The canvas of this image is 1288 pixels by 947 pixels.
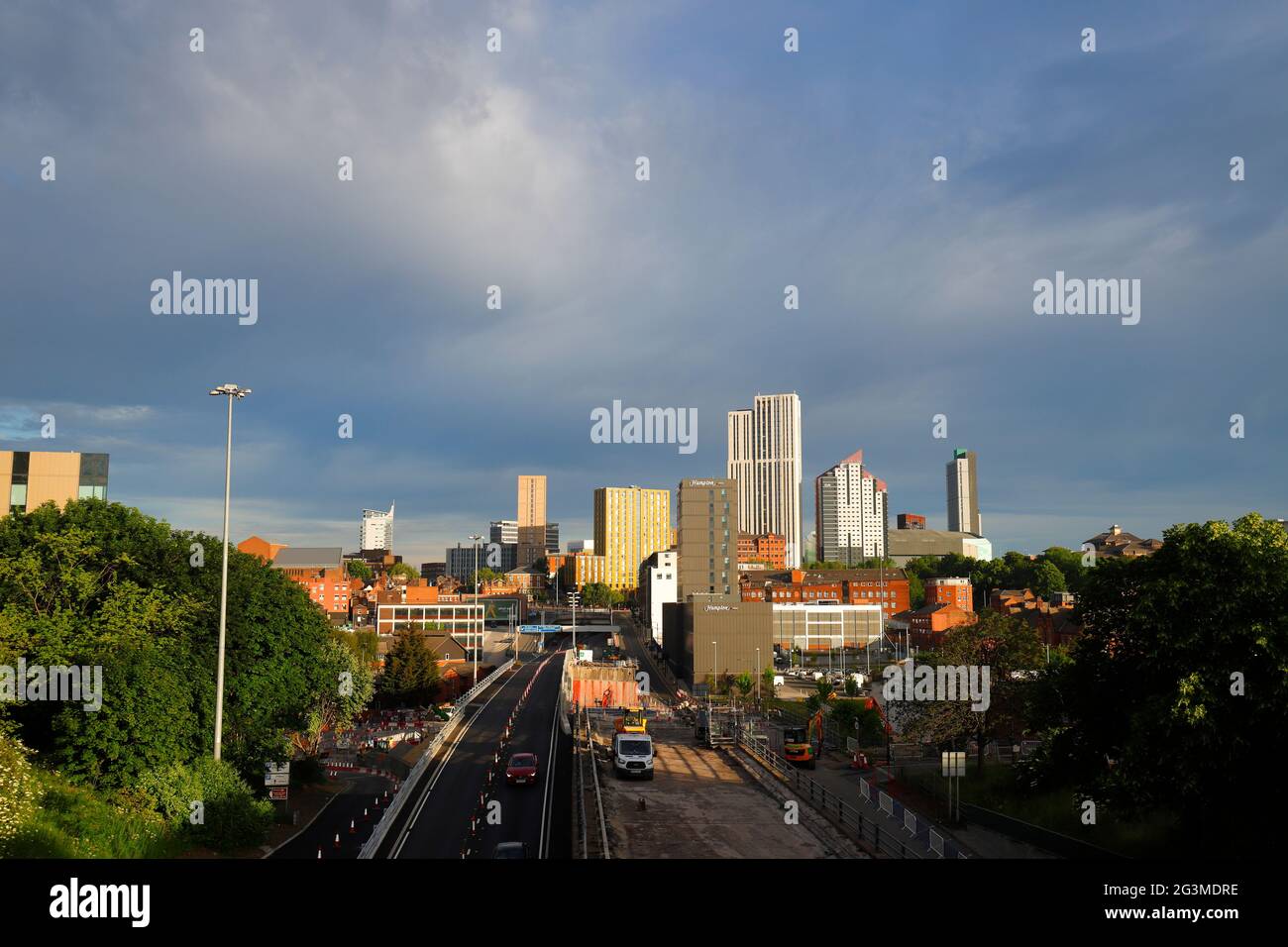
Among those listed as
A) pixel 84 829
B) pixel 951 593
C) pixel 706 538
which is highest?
pixel 706 538

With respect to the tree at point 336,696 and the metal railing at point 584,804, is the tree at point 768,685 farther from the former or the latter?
the tree at point 336,696

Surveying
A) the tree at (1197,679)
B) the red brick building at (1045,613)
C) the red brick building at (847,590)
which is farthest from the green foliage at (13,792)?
the red brick building at (847,590)

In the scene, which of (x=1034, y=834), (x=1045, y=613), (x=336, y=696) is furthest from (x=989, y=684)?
(x=1045, y=613)

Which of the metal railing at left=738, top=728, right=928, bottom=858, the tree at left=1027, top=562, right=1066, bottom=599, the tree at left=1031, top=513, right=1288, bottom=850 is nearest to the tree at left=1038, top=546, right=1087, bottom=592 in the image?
the tree at left=1027, top=562, right=1066, bottom=599

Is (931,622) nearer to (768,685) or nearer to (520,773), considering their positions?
(768,685)
